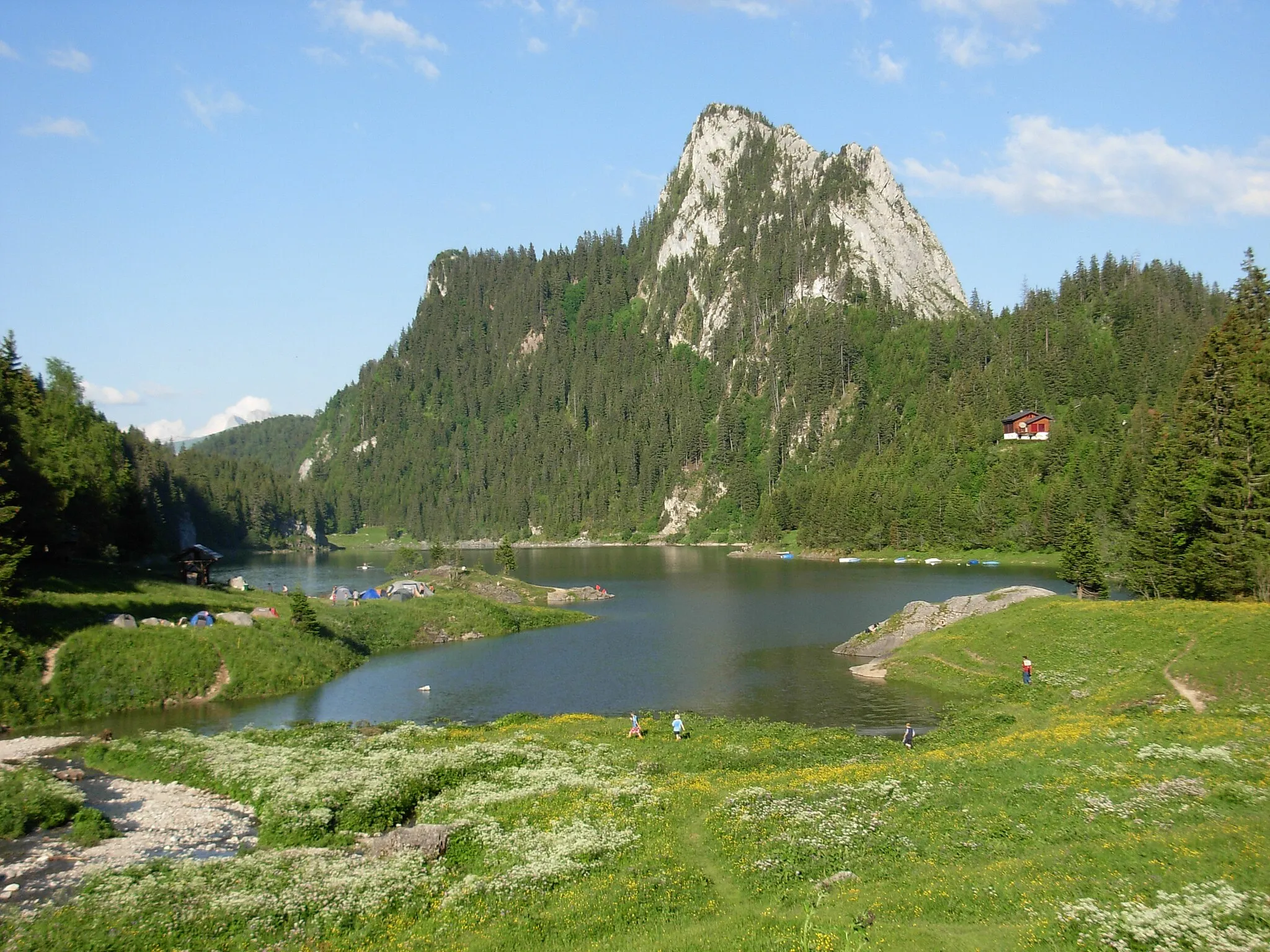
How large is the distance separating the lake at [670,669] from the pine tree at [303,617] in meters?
6.32

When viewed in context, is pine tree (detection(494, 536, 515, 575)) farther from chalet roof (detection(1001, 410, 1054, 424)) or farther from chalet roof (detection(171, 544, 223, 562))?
chalet roof (detection(1001, 410, 1054, 424))

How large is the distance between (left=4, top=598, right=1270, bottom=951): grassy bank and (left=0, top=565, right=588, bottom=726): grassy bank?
18072 millimetres

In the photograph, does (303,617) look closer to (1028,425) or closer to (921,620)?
(921,620)

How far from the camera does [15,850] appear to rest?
2661 cm

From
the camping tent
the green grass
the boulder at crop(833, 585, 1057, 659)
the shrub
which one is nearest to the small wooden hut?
the camping tent

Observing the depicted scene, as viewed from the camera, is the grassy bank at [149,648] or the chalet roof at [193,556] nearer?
the grassy bank at [149,648]

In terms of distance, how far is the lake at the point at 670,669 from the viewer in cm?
5731

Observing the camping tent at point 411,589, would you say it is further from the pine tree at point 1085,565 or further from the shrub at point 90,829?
the shrub at point 90,829

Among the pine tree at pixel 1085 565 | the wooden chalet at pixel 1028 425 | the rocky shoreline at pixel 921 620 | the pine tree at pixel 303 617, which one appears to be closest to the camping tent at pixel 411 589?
the pine tree at pixel 303 617

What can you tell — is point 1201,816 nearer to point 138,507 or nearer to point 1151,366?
point 138,507

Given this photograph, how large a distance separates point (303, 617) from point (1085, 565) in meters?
75.8

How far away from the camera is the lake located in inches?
2256

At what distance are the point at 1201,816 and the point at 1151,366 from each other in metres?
191

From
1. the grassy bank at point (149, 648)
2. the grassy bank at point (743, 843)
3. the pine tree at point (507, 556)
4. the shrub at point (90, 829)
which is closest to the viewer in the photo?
the grassy bank at point (743, 843)
